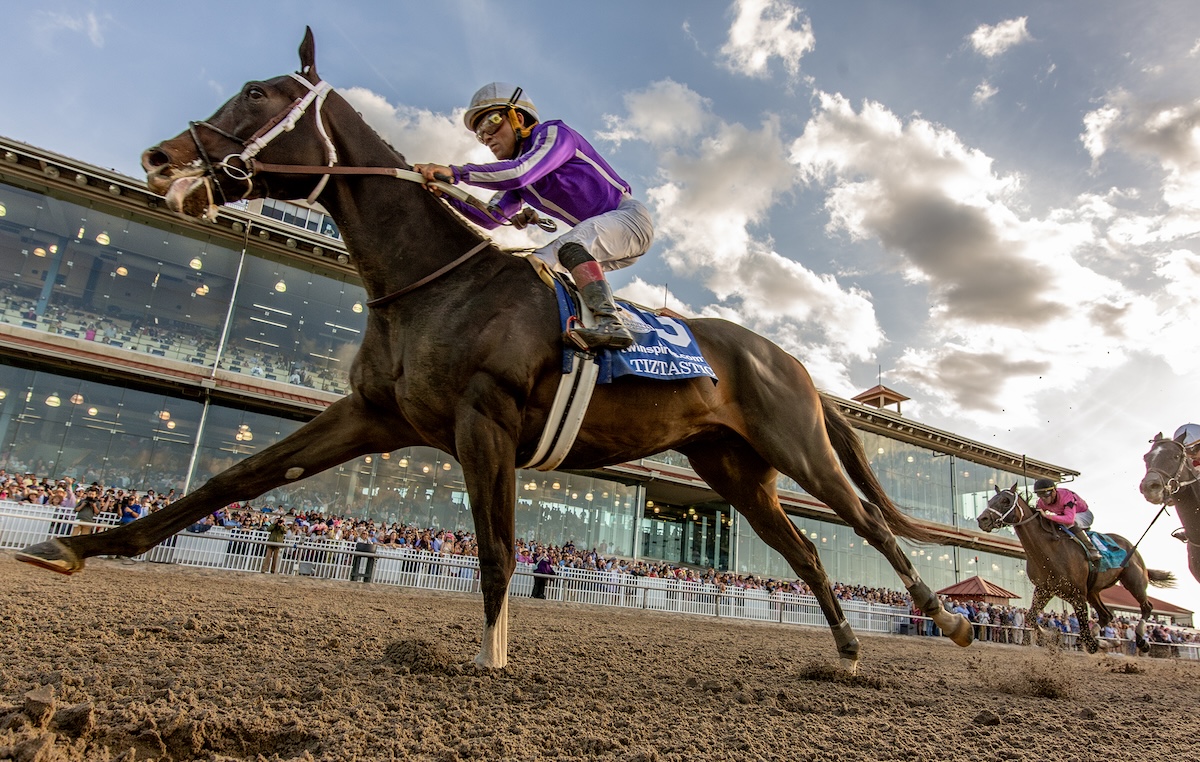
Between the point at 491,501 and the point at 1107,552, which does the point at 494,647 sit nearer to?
the point at 491,501

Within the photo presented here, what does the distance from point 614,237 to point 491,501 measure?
1.88m

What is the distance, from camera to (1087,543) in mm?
11461

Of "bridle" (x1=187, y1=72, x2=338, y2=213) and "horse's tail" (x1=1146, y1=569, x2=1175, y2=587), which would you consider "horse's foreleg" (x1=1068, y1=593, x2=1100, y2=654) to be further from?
"bridle" (x1=187, y1=72, x2=338, y2=213)

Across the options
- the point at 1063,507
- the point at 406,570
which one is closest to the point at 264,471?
the point at 1063,507

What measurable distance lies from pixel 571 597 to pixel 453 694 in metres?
15.4

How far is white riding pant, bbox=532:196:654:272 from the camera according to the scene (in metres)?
4.07

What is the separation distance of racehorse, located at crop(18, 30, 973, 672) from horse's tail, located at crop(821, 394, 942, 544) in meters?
0.92

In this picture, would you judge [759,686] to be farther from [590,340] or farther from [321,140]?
[321,140]

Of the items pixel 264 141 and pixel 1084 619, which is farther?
pixel 1084 619

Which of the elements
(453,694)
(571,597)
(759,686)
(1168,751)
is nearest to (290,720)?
(453,694)

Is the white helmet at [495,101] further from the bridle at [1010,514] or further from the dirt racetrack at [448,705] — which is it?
the bridle at [1010,514]

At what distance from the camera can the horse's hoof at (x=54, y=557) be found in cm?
315

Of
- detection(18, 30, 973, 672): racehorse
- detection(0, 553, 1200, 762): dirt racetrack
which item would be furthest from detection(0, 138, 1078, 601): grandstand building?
detection(18, 30, 973, 672): racehorse

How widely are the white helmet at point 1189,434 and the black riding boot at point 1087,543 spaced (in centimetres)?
396
